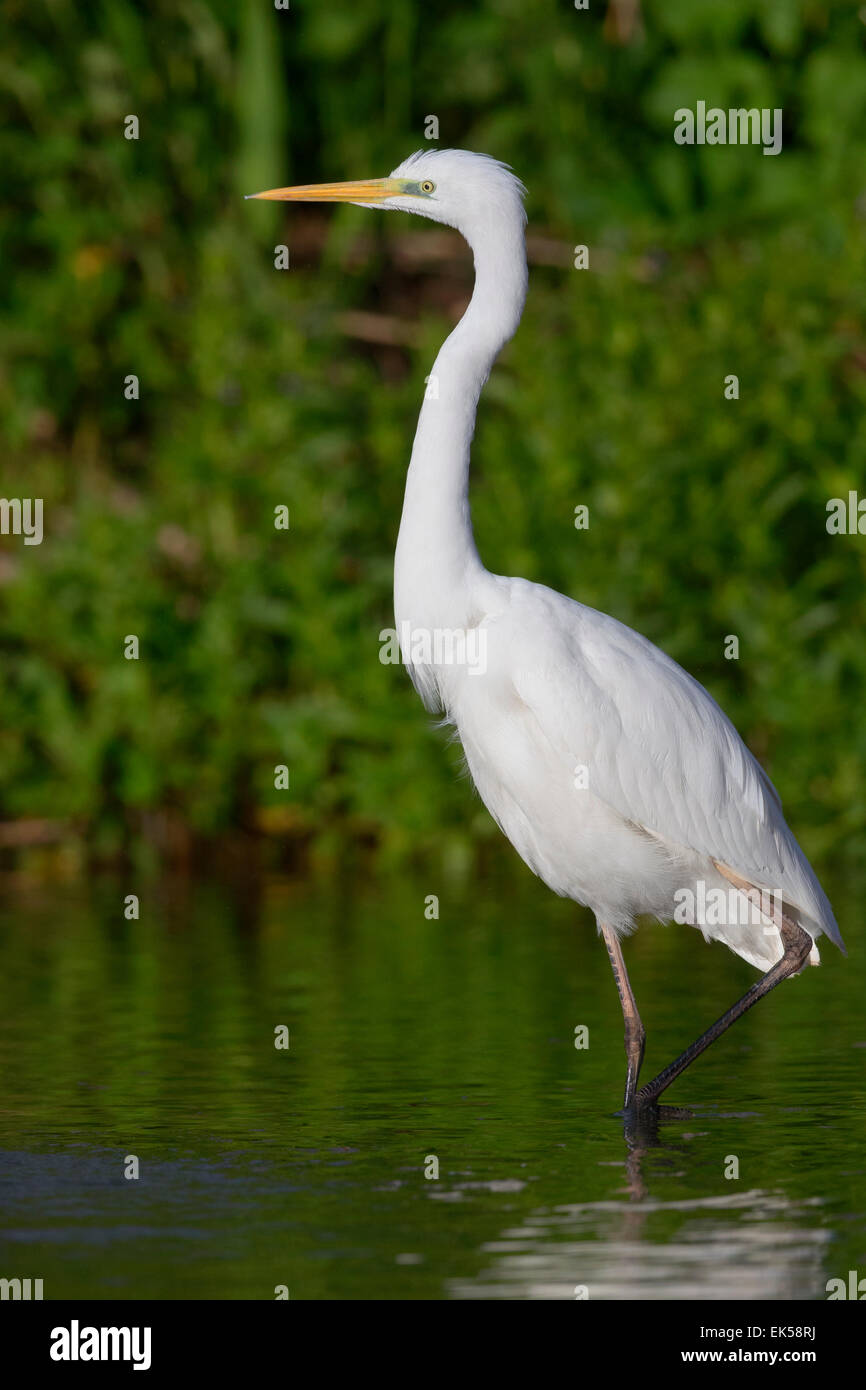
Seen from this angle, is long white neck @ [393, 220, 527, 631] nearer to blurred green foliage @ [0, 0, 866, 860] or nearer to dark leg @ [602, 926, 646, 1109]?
dark leg @ [602, 926, 646, 1109]

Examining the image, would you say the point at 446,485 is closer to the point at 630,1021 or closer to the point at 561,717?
the point at 561,717

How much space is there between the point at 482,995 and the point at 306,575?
4.02 meters

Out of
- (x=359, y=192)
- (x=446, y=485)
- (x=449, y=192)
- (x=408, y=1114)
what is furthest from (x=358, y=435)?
(x=408, y=1114)

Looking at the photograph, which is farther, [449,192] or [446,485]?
[449,192]

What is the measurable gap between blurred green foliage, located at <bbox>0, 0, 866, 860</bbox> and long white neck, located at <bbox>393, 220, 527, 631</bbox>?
16.3ft

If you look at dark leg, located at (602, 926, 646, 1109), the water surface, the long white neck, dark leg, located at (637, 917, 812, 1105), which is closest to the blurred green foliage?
the water surface

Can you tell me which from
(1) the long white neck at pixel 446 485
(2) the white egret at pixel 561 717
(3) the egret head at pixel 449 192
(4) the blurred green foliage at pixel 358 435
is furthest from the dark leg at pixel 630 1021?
(4) the blurred green foliage at pixel 358 435

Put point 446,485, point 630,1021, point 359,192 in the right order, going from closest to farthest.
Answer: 1. point 446,485
2. point 630,1021
3. point 359,192

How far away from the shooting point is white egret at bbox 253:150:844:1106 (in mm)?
6227

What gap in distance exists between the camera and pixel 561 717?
6.20 m

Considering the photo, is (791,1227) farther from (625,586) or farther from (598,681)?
(625,586)

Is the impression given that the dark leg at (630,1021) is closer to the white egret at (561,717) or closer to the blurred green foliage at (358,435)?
the white egret at (561,717)

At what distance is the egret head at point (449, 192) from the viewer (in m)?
6.49

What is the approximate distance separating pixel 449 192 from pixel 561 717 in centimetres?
164
